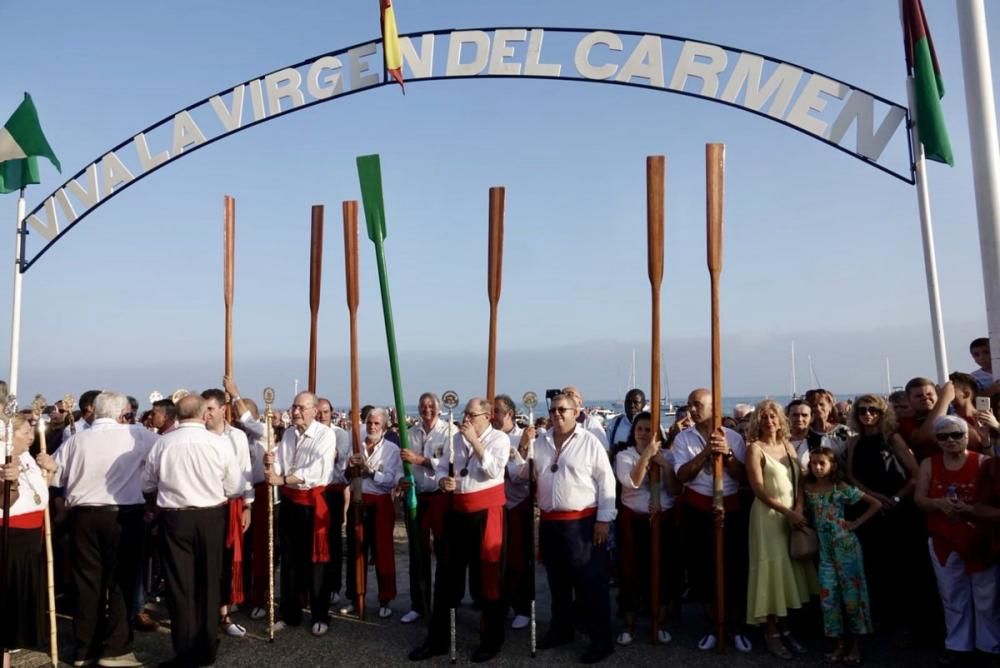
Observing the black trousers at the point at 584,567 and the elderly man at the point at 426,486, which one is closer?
the black trousers at the point at 584,567

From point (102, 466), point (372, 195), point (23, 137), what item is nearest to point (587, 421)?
point (372, 195)

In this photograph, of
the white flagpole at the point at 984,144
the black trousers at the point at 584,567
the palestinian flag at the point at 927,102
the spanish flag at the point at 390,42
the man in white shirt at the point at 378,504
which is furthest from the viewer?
the spanish flag at the point at 390,42

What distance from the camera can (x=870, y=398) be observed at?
5297 millimetres

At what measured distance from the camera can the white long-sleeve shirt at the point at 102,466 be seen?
17.0 feet

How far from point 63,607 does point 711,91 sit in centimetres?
719

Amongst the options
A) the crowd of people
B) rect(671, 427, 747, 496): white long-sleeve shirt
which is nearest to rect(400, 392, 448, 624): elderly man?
the crowd of people

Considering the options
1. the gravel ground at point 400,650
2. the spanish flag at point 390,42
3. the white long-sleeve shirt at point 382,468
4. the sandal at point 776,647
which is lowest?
the gravel ground at point 400,650

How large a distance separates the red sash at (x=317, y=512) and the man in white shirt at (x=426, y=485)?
0.71 meters

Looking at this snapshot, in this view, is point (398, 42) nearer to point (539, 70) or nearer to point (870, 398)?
point (539, 70)

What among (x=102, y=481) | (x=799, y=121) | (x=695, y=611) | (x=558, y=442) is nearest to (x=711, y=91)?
(x=799, y=121)

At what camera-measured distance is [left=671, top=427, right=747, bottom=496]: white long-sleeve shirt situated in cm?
544

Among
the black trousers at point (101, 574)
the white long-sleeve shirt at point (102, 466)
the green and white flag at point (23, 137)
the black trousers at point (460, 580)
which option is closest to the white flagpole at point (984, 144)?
the black trousers at point (460, 580)

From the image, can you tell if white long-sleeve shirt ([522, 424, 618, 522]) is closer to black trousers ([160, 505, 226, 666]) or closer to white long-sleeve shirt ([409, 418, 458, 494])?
white long-sleeve shirt ([409, 418, 458, 494])

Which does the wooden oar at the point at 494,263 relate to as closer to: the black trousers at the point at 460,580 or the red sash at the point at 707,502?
the black trousers at the point at 460,580
